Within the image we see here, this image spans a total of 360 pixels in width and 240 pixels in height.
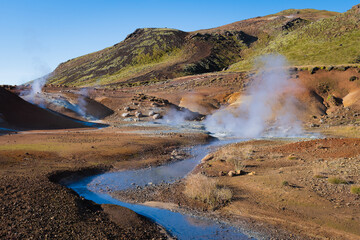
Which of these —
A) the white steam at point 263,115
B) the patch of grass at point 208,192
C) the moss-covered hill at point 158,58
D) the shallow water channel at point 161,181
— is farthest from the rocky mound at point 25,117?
the moss-covered hill at point 158,58

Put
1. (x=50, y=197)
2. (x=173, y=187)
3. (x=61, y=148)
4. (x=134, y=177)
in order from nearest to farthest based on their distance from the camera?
(x=50, y=197) < (x=173, y=187) < (x=134, y=177) < (x=61, y=148)

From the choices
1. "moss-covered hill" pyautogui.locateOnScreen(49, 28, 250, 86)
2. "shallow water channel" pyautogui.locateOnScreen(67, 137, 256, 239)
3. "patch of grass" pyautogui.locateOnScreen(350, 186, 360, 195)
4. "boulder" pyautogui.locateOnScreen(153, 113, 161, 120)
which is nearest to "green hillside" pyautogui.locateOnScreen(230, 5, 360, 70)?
"moss-covered hill" pyautogui.locateOnScreen(49, 28, 250, 86)

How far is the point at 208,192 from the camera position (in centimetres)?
1277

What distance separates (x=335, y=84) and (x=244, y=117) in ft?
52.7

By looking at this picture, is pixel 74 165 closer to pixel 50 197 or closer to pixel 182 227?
pixel 50 197

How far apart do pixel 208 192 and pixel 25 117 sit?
26270mm

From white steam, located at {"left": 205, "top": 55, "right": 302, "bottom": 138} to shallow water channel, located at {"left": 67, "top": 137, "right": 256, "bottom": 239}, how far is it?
31.7ft

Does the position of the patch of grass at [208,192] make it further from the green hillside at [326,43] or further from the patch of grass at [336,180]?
the green hillside at [326,43]

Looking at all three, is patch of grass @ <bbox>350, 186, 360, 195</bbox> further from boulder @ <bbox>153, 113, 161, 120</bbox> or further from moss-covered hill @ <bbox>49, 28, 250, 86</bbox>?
moss-covered hill @ <bbox>49, 28, 250, 86</bbox>

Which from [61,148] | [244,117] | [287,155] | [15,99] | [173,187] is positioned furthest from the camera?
[244,117]

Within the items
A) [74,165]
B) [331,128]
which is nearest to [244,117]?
[331,128]

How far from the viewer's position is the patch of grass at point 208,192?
41.3 ft

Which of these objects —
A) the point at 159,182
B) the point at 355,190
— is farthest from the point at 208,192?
the point at 355,190

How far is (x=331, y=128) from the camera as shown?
3042 cm
